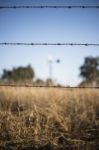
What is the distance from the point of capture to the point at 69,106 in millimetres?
5844

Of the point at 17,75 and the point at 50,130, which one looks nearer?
the point at 50,130

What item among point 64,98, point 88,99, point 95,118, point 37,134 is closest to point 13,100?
point 64,98

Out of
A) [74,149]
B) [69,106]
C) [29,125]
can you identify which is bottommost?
[74,149]

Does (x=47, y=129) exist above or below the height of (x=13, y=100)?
below

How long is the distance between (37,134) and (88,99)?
117 inches

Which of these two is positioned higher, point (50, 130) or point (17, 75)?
point (17, 75)

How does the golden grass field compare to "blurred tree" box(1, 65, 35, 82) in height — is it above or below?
below

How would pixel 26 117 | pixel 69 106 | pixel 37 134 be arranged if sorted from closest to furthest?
pixel 37 134
pixel 26 117
pixel 69 106

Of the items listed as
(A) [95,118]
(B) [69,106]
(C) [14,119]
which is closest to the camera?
(C) [14,119]

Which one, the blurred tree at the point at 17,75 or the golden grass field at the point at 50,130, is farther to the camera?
the blurred tree at the point at 17,75

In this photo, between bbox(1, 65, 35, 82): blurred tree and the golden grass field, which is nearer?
the golden grass field

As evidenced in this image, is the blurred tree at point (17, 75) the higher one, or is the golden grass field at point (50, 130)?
the blurred tree at point (17, 75)

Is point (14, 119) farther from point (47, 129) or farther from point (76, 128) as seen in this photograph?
Result: point (76, 128)

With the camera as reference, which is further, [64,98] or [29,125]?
[64,98]
